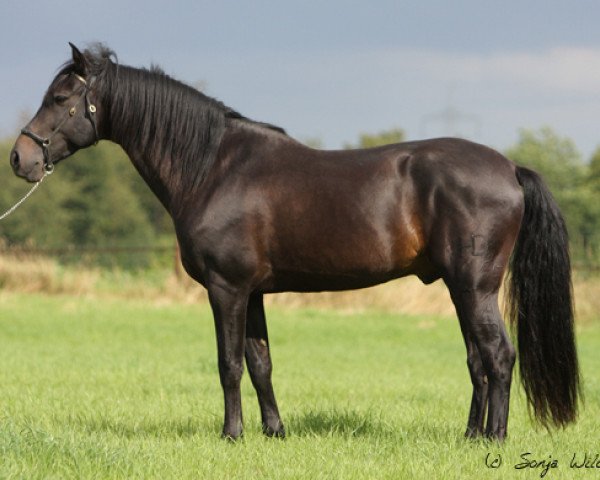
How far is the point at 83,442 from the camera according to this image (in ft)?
16.4

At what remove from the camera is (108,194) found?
207ft

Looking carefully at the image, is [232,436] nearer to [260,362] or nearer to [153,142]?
[260,362]

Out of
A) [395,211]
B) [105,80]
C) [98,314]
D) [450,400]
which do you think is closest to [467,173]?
[395,211]

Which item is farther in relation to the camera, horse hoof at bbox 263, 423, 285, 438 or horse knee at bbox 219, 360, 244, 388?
horse hoof at bbox 263, 423, 285, 438

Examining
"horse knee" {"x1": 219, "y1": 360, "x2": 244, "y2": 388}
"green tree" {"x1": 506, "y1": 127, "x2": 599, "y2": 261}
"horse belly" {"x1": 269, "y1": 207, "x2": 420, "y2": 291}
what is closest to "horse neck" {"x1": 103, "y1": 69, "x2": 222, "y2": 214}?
"horse belly" {"x1": 269, "y1": 207, "x2": 420, "y2": 291}

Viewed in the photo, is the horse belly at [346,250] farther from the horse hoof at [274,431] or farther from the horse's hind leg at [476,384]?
the horse hoof at [274,431]

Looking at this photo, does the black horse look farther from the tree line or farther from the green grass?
the tree line

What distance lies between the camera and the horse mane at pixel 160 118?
235 inches

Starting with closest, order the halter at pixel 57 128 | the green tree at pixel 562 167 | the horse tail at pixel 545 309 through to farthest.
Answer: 1. the horse tail at pixel 545 309
2. the halter at pixel 57 128
3. the green tree at pixel 562 167

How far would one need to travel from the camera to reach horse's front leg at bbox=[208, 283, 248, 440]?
5.66 metres

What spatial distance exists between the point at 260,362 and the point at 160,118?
6.17 ft

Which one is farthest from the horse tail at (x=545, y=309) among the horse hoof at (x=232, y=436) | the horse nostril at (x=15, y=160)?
the horse nostril at (x=15, y=160)

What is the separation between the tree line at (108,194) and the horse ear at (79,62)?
45997mm

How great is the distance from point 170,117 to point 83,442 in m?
2.34
